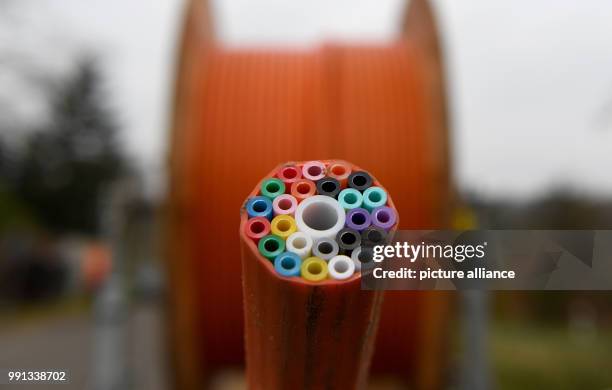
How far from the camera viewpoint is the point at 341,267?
3.08 ft

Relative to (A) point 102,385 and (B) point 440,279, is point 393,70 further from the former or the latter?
(B) point 440,279

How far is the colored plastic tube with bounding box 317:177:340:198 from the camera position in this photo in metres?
1.03

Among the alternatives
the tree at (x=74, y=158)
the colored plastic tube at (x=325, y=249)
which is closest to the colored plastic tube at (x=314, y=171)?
the colored plastic tube at (x=325, y=249)

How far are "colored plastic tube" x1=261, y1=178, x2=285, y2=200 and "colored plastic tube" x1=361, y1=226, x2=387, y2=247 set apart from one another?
144 mm

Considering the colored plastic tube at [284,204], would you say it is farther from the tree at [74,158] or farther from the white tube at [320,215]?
the tree at [74,158]

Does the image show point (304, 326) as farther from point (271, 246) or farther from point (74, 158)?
point (74, 158)

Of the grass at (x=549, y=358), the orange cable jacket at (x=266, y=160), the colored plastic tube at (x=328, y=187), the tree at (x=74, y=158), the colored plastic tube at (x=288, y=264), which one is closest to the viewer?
the colored plastic tube at (x=288, y=264)

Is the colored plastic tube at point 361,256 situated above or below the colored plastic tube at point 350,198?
below

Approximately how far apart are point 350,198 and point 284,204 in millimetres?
96

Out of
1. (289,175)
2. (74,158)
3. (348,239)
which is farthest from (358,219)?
(74,158)

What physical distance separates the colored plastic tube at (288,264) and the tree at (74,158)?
20634 mm

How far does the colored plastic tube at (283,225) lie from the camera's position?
98 centimetres

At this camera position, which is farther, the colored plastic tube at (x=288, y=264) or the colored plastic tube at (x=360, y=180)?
the colored plastic tube at (x=360, y=180)

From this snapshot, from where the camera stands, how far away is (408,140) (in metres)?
4.20
